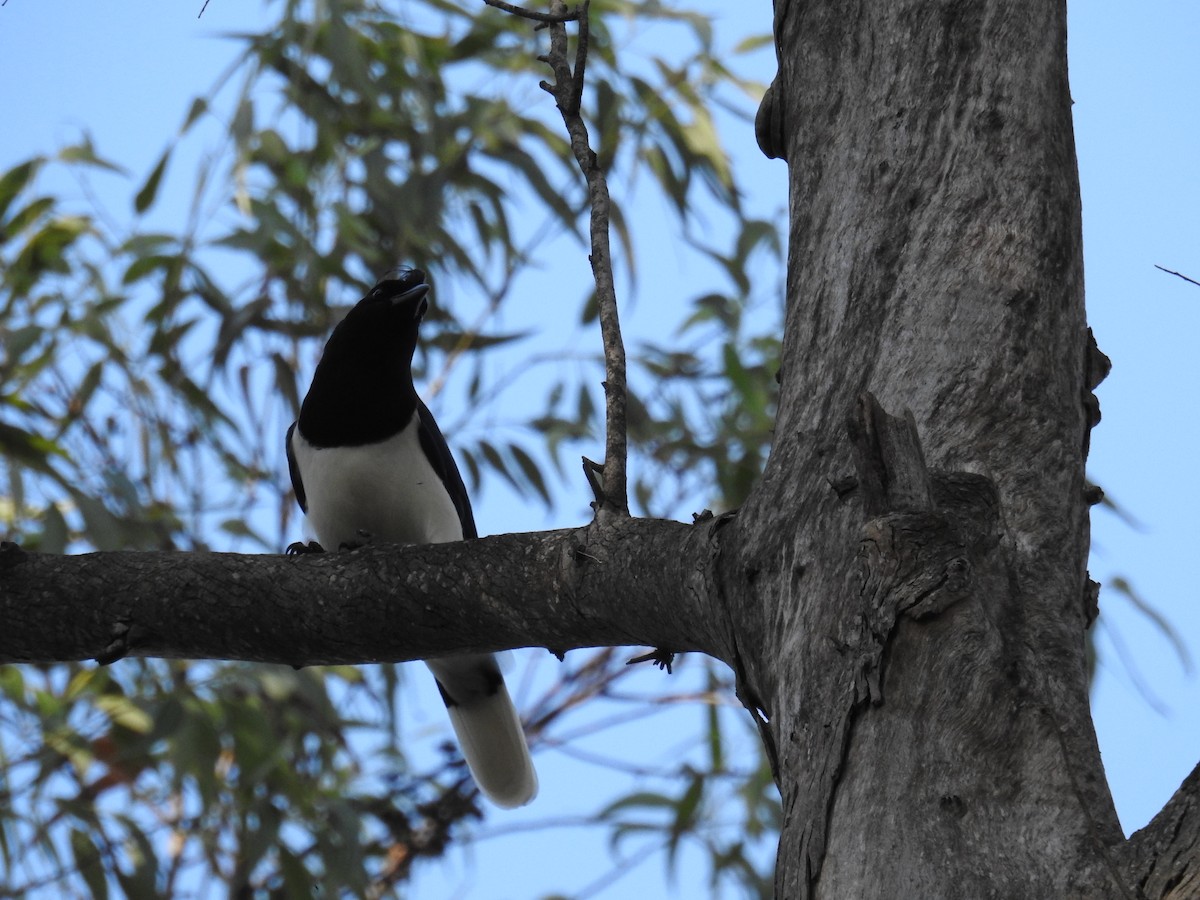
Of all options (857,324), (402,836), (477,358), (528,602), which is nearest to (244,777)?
(402,836)

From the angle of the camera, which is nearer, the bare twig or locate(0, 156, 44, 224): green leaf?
the bare twig

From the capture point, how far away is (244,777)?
3551 mm

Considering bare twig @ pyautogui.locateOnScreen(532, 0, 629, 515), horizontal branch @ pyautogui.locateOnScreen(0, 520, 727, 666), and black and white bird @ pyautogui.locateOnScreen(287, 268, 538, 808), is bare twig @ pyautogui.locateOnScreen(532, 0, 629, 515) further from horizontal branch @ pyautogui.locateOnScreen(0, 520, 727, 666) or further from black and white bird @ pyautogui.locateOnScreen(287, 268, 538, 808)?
black and white bird @ pyautogui.locateOnScreen(287, 268, 538, 808)

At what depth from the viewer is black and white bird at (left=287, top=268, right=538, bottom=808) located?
2.80m

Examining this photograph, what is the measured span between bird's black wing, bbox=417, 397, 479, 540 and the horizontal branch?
987 millimetres

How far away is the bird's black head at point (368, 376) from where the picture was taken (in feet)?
9.22

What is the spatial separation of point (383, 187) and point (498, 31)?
59 cm

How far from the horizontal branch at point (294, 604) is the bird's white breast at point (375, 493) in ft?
2.80

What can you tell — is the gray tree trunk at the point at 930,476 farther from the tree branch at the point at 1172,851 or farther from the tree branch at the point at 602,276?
the tree branch at the point at 602,276

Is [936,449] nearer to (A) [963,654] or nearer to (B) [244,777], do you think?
(A) [963,654]

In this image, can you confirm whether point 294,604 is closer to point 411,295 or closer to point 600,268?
point 600,268

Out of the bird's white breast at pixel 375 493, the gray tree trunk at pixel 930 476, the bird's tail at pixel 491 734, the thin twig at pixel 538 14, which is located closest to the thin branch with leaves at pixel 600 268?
the thin twig at pixel 538 14

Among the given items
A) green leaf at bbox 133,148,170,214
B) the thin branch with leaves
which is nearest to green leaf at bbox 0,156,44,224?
green leaf at bbox 133,148,170,214

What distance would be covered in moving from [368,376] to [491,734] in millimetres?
750
